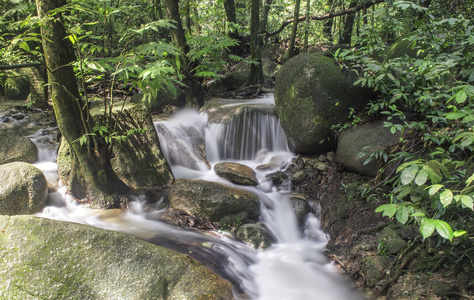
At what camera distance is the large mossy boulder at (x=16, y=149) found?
559 centimetres

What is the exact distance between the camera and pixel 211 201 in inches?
181

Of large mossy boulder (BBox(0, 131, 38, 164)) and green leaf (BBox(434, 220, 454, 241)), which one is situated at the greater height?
green leaf (BBox(434, 220, 454, 241))

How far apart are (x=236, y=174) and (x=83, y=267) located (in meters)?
3.35

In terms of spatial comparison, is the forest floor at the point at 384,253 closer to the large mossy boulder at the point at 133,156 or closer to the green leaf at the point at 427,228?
the green leaf at the point at 427,228

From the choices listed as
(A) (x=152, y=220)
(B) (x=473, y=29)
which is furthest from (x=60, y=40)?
(B) (x=473, y=29)

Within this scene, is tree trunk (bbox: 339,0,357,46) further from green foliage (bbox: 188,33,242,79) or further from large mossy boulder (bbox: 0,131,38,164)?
large mossy boulder (bbox: 0,131,38,164)

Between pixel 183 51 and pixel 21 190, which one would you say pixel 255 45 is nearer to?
pixel 183 51

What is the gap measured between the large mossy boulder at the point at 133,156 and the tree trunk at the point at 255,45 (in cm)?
494

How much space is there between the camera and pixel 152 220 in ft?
15.2

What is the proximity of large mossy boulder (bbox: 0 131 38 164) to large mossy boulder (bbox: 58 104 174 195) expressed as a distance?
1.32 meters

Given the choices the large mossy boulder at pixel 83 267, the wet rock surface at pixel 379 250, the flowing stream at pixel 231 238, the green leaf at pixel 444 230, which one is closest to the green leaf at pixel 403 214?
the green leaf at pixel 444 230

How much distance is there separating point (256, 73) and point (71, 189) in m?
6.80

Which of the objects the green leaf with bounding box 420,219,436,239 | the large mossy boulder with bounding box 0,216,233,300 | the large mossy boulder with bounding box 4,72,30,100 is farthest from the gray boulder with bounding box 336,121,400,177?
the large mossy boulder with bounding box 4,72,30,100

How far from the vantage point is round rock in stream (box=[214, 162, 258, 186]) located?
18.1ft
